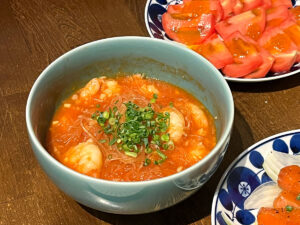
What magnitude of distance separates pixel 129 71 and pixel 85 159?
1.82 feet

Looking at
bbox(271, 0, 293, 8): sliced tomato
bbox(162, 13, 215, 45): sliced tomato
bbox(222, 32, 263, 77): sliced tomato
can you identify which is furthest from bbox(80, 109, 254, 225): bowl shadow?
bbox(271, 0, 293, 8): sliced tomato

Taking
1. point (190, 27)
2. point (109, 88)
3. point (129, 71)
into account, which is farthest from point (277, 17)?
point (109, 88)

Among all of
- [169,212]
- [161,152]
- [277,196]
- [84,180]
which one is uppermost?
[84,180]

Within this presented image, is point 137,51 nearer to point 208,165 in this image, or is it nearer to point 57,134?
point 57,134

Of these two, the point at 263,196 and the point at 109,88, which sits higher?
the point at 109,88

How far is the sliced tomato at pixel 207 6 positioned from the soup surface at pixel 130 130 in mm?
825

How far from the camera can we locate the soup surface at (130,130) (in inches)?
57.4

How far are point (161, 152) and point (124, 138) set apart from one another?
149 millimetres

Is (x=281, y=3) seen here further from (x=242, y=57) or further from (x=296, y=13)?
(x=242, y=57)

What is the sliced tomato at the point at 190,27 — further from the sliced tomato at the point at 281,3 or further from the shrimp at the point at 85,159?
the shrimp at the point at 85,159

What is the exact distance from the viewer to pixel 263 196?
159 cm

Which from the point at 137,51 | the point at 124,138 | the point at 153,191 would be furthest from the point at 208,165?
the point at 137,51

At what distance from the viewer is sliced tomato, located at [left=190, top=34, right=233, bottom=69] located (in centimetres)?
212

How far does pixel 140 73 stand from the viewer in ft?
6.03
